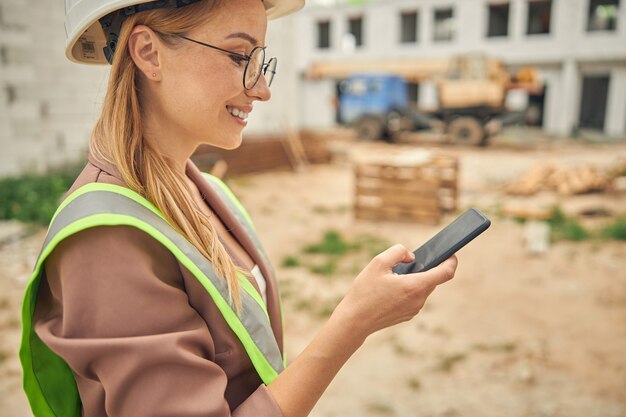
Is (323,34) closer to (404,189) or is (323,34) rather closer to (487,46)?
(487,46)

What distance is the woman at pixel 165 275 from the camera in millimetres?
884

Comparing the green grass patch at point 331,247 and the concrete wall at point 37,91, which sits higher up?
the concrete wall at point 37,91

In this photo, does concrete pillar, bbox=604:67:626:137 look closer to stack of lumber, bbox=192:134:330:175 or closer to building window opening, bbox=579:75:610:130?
building window opening, bbox=579:75:610:130

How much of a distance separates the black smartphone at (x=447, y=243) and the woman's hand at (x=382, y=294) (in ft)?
0.12

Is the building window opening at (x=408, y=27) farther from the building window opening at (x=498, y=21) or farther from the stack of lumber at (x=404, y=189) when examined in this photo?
the stack of lumber at (x=404, y=189)

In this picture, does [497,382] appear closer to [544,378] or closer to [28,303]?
[544,378]

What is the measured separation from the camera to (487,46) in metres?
23.1

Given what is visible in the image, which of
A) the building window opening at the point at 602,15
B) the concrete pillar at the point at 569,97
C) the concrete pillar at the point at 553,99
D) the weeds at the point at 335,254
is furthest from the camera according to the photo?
the concrete pillar at the point at 553,99

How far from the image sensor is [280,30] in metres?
16.0

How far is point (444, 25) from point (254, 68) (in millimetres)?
27026

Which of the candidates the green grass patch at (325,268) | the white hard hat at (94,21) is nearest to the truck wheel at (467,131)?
the green grass patch at (325,268)

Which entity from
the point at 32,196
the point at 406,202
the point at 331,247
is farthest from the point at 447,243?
the point at 32,196

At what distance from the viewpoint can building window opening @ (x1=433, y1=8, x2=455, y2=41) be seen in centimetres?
2501

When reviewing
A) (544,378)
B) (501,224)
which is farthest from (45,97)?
(544,378)
